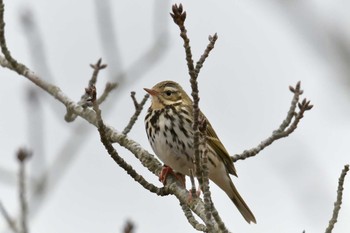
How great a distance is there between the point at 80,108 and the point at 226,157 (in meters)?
1.85

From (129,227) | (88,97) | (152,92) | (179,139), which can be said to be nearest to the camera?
(129,227)

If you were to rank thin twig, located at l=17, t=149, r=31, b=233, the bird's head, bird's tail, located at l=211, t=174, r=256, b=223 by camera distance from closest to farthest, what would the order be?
thin twig, located at l=17, t=149, r=31, b=233, the bird's head, bird's tail, located at l=211, t=174, r=256, b=223

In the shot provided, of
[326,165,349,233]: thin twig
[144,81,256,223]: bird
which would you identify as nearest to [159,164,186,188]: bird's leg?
[144,81,256,223]: bird

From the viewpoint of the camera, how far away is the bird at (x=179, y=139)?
25.6ft

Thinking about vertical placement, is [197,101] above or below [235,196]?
below

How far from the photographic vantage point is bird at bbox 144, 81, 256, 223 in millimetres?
7812

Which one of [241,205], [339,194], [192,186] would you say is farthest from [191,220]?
[241,205]

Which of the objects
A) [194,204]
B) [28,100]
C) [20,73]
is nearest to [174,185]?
[194,204]

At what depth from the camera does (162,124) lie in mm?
8055

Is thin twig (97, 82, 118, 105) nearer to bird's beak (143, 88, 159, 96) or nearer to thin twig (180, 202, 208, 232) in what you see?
bird's beak (143, 88, 159, 96)

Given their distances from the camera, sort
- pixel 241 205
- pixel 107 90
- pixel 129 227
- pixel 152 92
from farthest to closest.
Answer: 1. pixel 241 205
2. pixel 152 92
3. pixel 107 90
4. pixel 129 227

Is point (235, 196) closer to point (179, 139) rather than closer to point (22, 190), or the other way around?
point (179, 139)

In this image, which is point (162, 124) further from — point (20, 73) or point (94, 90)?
point (94, 90)

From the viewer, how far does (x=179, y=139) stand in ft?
25.9
